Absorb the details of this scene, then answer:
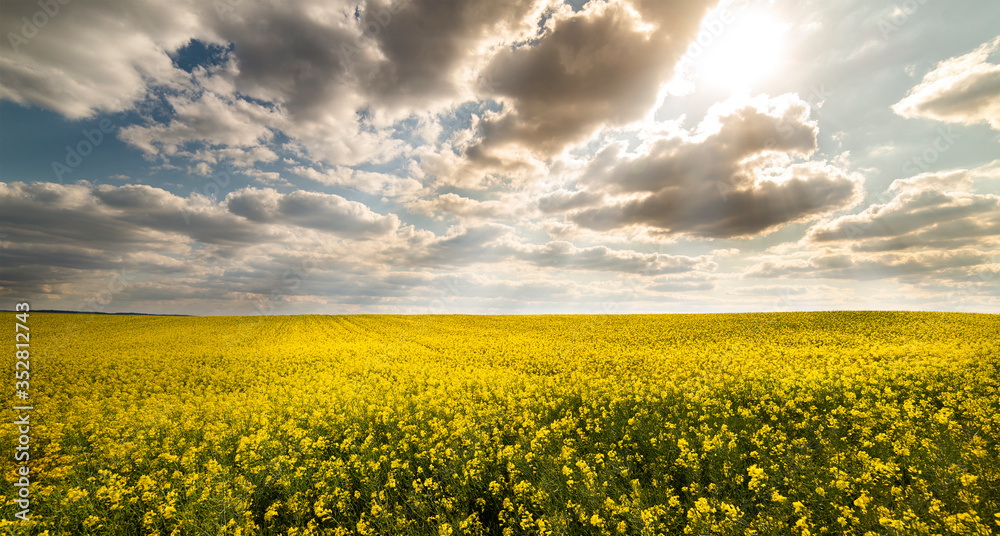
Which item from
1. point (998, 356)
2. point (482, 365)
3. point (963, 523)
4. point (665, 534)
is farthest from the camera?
point (482, 365)

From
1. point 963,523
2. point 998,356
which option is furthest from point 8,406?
point 998,356

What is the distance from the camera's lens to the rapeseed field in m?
5.73

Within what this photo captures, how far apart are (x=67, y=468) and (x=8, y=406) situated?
35.6 feet

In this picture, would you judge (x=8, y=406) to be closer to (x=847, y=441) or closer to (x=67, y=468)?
(x=67, y=468)

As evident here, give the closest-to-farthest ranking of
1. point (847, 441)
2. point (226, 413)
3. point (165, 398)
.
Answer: point (847, 441)
point (226, 413)
point (165, 398)

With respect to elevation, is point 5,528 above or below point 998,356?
below

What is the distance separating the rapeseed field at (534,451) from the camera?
573 cm

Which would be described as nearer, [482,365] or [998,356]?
[998,356]

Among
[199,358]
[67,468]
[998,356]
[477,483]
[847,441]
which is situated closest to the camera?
[477,483]

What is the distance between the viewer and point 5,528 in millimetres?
6523

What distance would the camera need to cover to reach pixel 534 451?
8.00m

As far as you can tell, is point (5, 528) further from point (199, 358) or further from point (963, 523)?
point (199, 358)

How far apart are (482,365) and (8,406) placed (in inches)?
752

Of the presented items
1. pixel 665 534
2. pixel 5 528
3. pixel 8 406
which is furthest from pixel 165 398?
pixel 665 534
